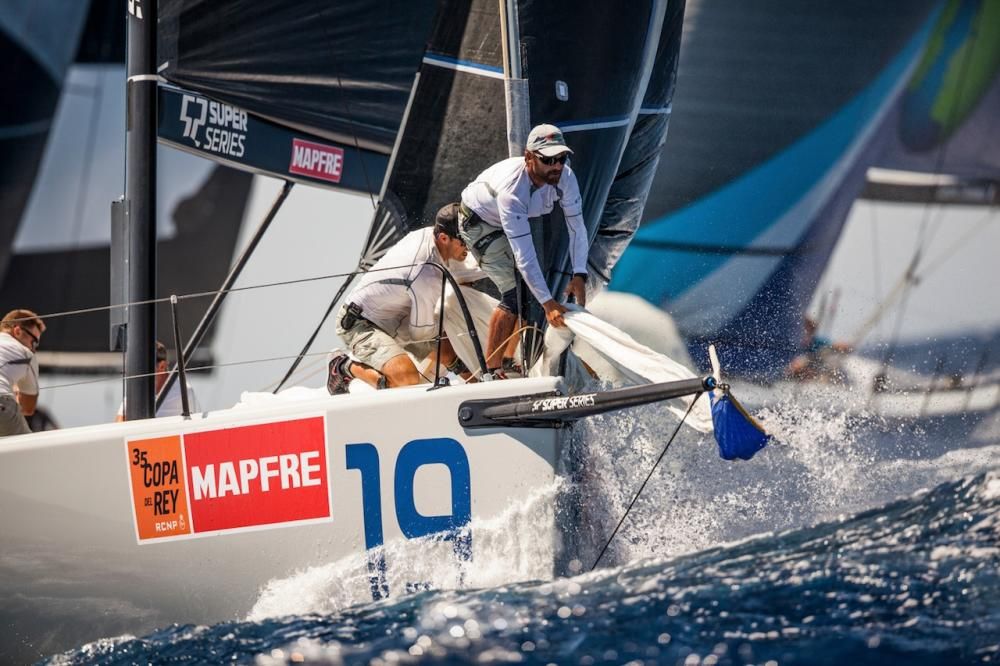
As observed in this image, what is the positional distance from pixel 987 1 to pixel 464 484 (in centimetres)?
379

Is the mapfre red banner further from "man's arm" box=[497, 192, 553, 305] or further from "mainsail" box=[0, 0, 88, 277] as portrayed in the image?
"mainsail" box=[0, 0, 88, 277]

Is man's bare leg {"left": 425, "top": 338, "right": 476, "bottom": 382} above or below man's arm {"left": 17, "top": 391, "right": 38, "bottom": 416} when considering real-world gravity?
above

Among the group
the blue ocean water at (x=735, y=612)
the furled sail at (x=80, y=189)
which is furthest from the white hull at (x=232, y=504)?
the furled sail at (x=80, y=189)

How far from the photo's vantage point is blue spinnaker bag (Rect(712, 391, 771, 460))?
8.94 feet

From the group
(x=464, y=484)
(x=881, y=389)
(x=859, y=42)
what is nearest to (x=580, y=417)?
(x=464, y=484)

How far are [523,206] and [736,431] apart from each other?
2.58 feet

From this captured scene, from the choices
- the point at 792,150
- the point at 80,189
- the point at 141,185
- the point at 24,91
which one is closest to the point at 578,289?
the point at 141,185

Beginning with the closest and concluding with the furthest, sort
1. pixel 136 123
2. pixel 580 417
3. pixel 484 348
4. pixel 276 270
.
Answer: pixel 580 417 < pixel 484 348 < pixel 136 123 < pixel 276 270

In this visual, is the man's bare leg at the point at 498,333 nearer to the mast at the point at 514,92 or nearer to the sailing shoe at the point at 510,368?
the sailing shoe at the point at 510,368

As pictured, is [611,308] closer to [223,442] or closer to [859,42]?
[859,42]

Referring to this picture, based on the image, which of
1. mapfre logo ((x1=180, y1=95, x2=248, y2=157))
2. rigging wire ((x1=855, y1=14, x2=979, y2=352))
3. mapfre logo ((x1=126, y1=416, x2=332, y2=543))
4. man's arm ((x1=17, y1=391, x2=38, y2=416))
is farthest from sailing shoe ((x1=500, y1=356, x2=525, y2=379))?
rigging wire ((x1=855, y1=14, x2=979, y2=352))

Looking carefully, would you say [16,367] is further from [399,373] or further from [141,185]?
[399,373]

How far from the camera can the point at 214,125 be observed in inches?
160

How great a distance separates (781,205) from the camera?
5.68m
